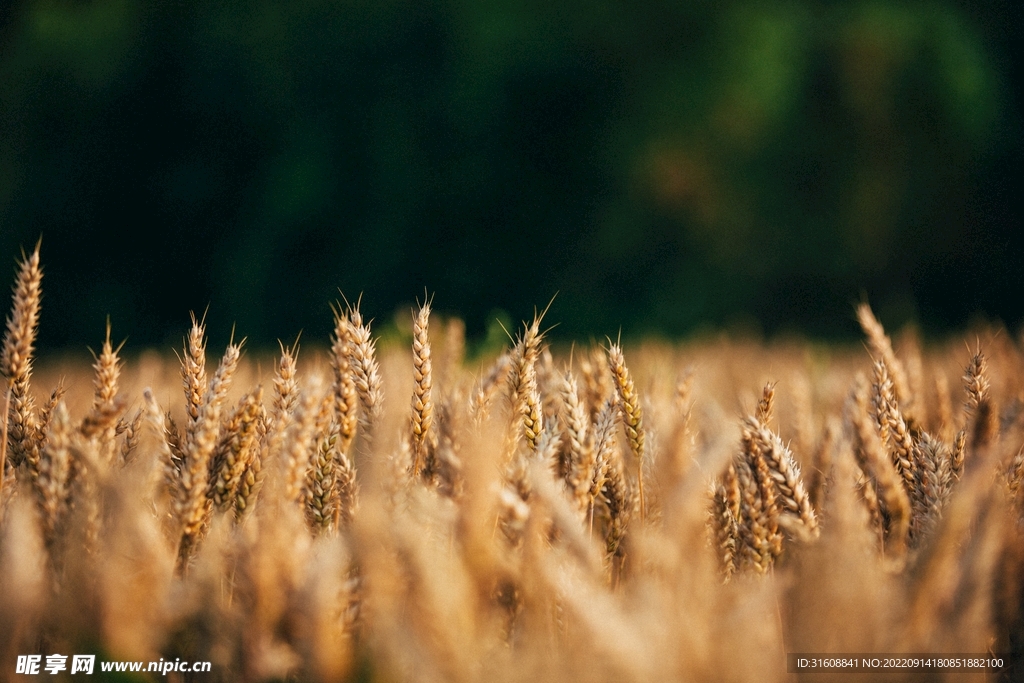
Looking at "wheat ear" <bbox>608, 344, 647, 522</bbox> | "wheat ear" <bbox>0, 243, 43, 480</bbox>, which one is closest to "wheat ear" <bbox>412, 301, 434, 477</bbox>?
"wheat ear" <bbox>608, 344, 647, 522</bbox>

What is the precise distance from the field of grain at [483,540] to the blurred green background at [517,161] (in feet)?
13.6

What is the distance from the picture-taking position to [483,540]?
1.97 feet

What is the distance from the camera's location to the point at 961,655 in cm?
54

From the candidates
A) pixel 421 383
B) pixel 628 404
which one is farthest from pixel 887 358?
pixel 421 383

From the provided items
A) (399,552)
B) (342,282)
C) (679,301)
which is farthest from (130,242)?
(399,552)

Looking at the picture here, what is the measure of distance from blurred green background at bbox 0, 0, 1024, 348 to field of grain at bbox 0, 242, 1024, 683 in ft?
13.6

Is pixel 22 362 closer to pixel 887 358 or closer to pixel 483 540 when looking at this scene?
pixel 483 540

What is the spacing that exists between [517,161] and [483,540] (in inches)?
243

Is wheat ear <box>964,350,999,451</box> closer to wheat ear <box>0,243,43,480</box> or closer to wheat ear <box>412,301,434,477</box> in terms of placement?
wheat ear <box>412,301,434,477</box>

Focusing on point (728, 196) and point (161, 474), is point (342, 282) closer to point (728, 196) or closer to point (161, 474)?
point (728, 196)

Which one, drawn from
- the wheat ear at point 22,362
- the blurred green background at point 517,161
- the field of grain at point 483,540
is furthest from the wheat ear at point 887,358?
the blurred green background at point 517,161

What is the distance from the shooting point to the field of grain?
53 centimetres

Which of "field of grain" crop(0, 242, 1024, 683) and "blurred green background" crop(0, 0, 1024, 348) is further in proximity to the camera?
"blurred green background" crop(0, 0, 1024, 348)

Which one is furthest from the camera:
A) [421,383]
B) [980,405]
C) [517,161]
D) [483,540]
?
[517,161]
